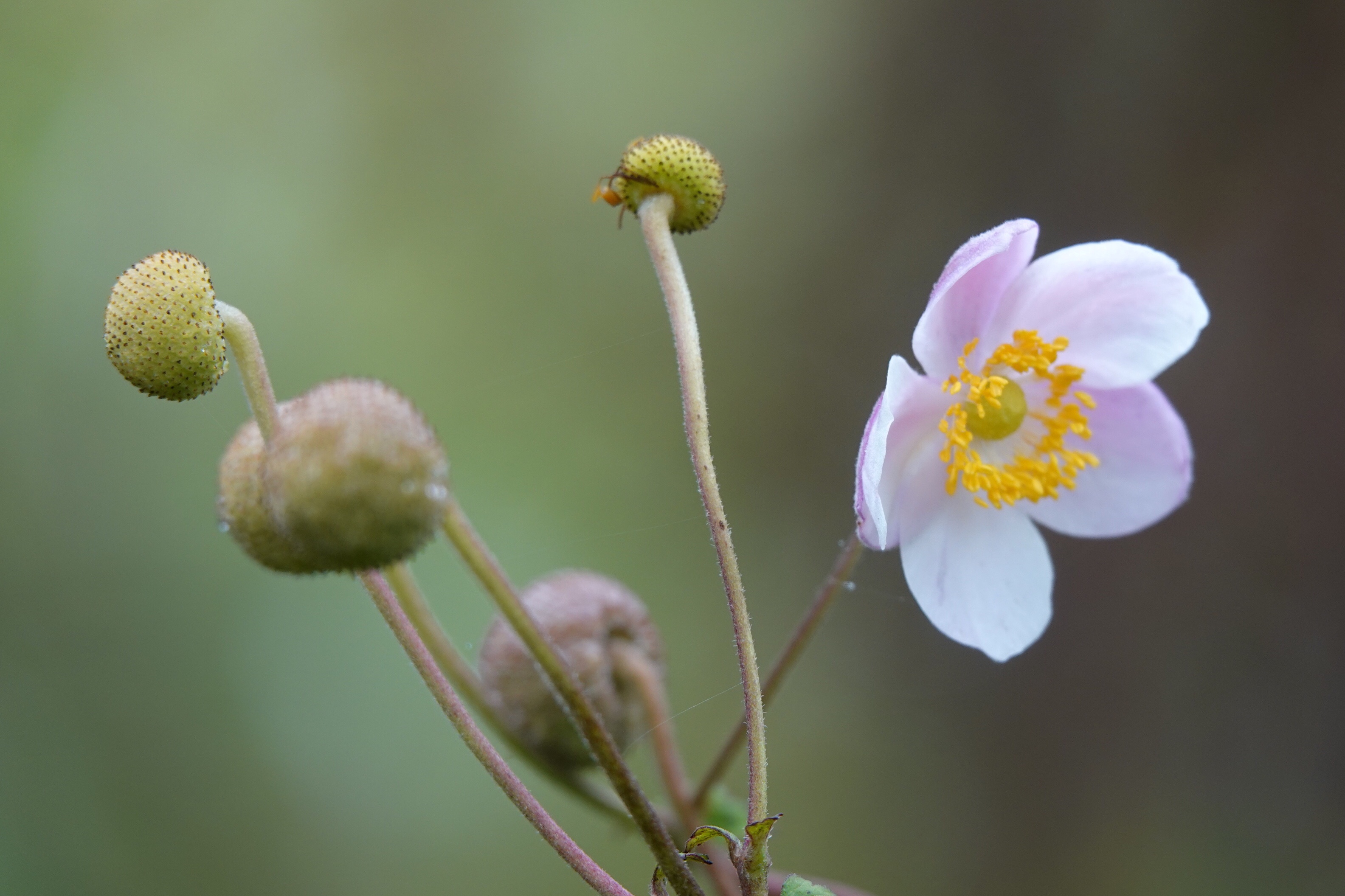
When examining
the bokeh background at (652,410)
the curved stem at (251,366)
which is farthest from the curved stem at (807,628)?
the bokeh background at (652,410)

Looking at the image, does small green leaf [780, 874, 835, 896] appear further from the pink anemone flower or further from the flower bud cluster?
the flower bud cluster

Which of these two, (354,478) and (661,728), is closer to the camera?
(354,478)

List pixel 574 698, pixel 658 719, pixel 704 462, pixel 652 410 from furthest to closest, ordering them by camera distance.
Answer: pixel 652 410 < pixel 658 719 < pixel 704 462 < pixel 574 698

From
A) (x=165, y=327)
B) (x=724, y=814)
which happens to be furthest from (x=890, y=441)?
(x=165, y=327)

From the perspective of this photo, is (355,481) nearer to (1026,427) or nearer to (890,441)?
(890,441)

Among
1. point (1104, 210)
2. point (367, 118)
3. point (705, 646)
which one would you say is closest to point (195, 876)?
point (705, 646)

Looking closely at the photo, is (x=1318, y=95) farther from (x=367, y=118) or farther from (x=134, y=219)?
(x=134, y=219)
